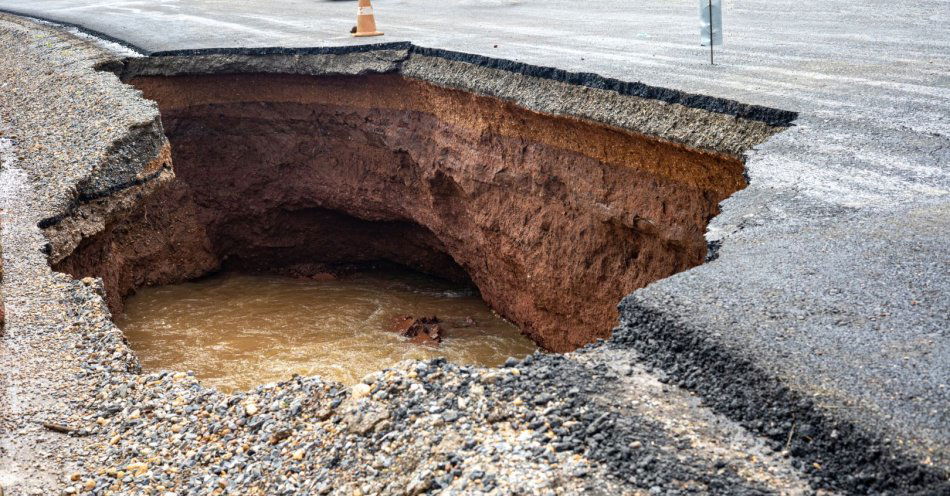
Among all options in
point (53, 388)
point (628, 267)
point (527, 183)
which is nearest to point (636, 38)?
point (527, 183)

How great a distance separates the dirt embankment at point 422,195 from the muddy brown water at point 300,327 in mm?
332

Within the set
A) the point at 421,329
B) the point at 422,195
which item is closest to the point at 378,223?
the point at 422,195

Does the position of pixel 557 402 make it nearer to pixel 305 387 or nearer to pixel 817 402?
pixel 817 402

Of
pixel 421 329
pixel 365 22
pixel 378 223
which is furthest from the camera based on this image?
pixel 378 223

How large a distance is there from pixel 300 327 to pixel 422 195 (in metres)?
2.10

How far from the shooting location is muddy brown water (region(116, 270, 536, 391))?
8.38 meters

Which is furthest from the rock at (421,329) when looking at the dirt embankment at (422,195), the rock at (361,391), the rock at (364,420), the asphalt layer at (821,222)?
the rock at (364,420)

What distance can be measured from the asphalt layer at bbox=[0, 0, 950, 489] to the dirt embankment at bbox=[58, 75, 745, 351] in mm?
639

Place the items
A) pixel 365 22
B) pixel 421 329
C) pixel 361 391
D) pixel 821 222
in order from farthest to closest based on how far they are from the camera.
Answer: pixel 365 22 < pixel 421 329 < pixel 821 222 < pixel 361 391

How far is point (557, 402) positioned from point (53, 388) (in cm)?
257

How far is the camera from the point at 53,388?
14.3 feet

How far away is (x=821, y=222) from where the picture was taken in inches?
179

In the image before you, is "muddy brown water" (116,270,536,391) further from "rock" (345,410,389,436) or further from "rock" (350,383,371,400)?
"rock" (345,410,389,436)

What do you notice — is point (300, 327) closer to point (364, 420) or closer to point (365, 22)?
point (365, 22)
